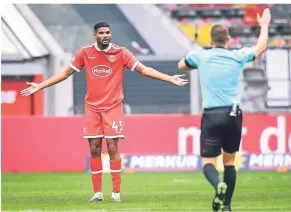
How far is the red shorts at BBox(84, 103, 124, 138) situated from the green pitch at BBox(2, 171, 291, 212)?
0.78 metres

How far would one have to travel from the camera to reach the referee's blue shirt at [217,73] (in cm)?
1053

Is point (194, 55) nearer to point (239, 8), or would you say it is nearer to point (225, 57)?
point (225, 57)

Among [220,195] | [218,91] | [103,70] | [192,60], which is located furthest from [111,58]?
[220,195]

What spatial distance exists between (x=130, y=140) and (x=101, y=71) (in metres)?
9.93

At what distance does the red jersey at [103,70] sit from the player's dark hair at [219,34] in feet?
7.88

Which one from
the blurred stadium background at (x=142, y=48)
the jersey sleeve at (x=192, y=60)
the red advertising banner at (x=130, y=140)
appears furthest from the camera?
the blurred stadium background at (x=142, y=48)

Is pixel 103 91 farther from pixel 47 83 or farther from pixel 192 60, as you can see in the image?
pixel 192 60

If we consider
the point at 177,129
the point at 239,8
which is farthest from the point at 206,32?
the point at 177,129

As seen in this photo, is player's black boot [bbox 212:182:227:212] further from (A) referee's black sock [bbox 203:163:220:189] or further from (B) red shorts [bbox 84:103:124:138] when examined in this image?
(B) red shorts [bbox 84:103:124:138]

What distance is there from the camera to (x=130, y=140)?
74.3 feet

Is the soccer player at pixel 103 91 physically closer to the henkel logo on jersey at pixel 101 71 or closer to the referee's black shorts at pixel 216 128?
the henkel logo on jersey at pixel 101 71

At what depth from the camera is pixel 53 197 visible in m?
13.9

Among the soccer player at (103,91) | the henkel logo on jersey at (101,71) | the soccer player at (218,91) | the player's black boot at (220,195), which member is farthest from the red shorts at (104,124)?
the player's black boot at (220,195)

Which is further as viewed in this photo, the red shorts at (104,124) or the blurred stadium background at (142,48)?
the blurred stadium background at (142,48)
